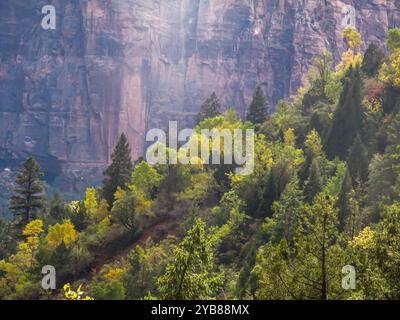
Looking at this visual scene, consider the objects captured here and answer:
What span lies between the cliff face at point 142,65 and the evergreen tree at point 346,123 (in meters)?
95.6

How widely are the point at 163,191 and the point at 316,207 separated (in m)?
41.3

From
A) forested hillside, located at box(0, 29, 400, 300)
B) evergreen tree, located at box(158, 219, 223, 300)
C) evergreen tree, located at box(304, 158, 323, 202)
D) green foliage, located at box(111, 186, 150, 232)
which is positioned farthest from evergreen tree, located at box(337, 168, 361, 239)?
green foliage, located at box(111, 186, 150, 232)

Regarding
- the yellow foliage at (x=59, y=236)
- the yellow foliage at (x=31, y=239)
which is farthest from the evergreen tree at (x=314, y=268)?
the yellow foliage at (x=31, y=239)

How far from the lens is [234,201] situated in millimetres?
53000

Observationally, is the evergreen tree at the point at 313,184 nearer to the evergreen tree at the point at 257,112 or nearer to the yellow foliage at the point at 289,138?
the yellow foliage at the point at 289,138

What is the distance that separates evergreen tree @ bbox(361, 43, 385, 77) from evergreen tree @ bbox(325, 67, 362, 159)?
342 inches

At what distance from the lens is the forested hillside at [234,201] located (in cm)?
4112

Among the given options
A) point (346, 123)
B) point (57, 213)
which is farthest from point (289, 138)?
point (57, 213)

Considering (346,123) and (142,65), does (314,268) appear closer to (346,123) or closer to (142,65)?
(346,123)

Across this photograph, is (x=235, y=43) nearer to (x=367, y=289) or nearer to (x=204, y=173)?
(x=204, y=173)

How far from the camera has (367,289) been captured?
1841 centimetres

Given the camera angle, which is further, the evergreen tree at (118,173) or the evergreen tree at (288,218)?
the evergreen tree at (118,173)

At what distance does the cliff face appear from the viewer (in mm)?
153750
